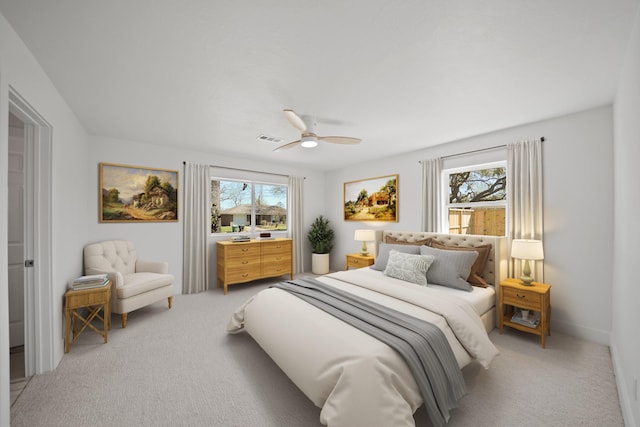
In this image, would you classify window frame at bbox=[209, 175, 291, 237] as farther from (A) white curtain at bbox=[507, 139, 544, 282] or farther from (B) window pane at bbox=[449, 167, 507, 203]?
(A) white curtain at bbox=[507, 139, 544, 282]

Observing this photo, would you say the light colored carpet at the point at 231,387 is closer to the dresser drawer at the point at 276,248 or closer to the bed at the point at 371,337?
the bed at the point at 371,337

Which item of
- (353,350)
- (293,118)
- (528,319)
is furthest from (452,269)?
(293,118)

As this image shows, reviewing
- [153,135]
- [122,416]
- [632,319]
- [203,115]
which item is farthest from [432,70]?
[153,135]

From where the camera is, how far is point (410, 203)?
4703 mm

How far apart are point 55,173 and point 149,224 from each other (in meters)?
1.94

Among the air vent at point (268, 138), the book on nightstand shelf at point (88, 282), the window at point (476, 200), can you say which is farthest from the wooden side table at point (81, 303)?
the window at point (476, 200)

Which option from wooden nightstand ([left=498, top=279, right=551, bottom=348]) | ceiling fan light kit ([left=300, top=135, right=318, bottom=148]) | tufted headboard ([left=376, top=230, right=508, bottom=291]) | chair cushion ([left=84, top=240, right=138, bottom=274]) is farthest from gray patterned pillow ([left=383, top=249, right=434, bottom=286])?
chair cushion ([left=84, top=240, right=138, bottom=274])

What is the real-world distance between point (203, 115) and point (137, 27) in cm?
142

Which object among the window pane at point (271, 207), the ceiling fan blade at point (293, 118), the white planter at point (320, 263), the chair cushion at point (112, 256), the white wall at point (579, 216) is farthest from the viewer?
the white planter at point (320, 263)

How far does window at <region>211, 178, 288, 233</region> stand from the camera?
201 inches

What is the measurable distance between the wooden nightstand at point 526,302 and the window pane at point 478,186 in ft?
4.17

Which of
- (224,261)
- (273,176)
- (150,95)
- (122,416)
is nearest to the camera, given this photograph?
(122,416)

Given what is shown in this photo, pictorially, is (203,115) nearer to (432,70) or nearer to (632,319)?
(432,70)

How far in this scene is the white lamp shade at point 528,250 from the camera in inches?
114
